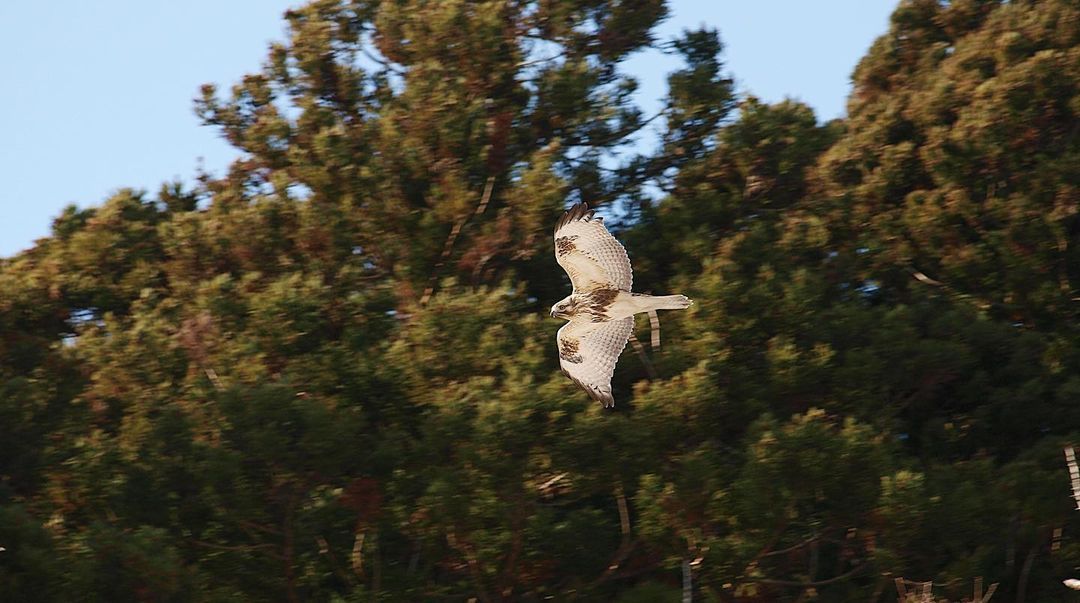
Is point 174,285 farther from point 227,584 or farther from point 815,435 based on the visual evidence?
point 815,435

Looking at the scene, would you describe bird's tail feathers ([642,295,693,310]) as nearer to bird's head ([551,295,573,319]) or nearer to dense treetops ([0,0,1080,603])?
bird's head ([551,295,573,319])

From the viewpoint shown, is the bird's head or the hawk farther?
the bird's head

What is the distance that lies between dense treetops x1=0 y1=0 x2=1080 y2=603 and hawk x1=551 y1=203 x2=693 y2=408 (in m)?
1.15

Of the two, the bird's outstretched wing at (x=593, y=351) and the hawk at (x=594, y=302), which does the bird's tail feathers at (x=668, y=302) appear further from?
the bird's outstretched wing at (x=593, y=351)

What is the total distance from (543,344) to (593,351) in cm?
202

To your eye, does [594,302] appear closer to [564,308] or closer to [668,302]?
[564,308]

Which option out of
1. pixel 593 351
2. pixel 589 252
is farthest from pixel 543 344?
pixel 589 252

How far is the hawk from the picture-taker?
9.94 metres

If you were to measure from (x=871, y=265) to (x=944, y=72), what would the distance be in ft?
9.53

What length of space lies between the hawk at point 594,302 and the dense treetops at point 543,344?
1154 millimetres

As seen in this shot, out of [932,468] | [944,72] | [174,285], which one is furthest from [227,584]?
[944,72]

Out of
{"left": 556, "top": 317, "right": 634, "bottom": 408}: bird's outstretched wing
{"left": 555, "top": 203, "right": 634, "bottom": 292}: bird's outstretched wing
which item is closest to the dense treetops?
{"left": 556, "top": 317, "right": 634, "bottom": 408}: bird's outstretched wing

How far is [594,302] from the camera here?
10.3 m

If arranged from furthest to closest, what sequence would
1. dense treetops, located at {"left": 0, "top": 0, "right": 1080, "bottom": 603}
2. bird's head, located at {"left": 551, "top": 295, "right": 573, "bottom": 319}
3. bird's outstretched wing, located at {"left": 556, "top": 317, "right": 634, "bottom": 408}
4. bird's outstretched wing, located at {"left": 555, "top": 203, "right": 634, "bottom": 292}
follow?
dense treetops, located at {"left": 0, "top": 0, "right": 1080, "bottom": 603} → bird's outstretched wing, located at {"left": 556, "top": 317, "right": 634, "bottom": 408} → bird's head, located at {"left": 551, "top": 295, "right": 573, "bottom": 319} → bird's outstretched wing, located at {"left": 555, "top": 203, "right": 634, "bottom": 292}
